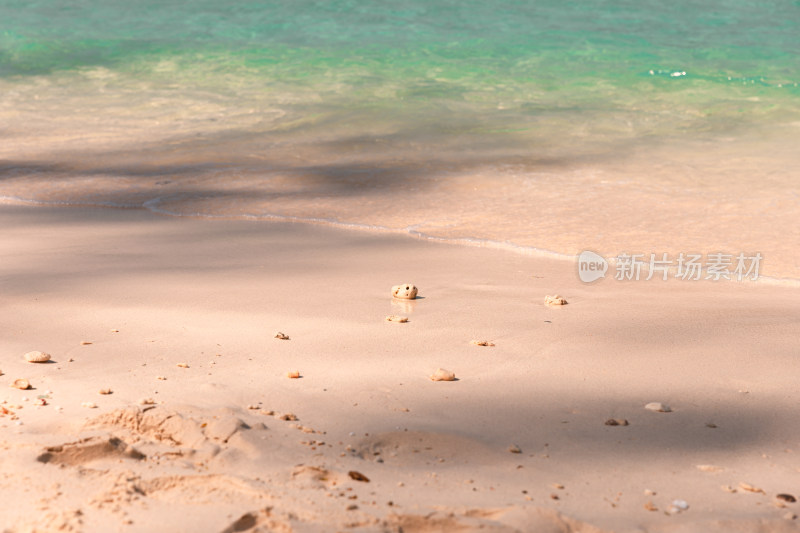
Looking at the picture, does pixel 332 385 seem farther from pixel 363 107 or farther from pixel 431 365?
pixel 363 107

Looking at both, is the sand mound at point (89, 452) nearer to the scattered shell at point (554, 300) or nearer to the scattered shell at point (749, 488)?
the scattered shell at point (749, 488)

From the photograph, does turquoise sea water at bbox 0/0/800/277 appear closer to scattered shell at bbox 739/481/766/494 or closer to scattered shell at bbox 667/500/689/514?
scattered shell at bbox 739/481/766/494

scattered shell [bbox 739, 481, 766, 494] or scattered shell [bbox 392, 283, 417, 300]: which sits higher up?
scattered shell [bbox 392, 283, 417, 300]

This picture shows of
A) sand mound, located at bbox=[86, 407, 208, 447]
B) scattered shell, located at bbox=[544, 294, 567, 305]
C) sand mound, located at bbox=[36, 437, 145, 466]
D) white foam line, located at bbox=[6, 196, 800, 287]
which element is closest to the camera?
sand mound, located at bbox=[36, 437, 145, 466]

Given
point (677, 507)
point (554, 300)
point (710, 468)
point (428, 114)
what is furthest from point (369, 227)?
point (428, 114)

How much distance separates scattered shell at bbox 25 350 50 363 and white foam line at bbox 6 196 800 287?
2.02 metres

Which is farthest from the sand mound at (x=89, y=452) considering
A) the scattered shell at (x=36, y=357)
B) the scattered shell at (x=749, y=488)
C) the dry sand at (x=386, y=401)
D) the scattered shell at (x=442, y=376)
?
the scattered shell at (x=749, y=488)

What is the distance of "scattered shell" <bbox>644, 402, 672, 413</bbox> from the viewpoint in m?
1.66

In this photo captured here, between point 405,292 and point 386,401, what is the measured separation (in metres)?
0.89

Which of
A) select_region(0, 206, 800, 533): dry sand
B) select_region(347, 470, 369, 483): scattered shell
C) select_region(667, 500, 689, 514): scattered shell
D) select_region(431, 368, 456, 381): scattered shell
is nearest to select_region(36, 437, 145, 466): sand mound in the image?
select_region(0, 206, 800, 533): dry sand

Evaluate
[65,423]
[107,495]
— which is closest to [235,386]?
[65,423]

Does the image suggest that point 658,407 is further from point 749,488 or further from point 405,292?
point 405,292

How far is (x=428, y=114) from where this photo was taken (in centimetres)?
764

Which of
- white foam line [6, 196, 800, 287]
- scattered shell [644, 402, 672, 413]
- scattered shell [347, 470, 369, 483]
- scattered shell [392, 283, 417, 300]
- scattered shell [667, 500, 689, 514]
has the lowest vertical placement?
scattered shell [347, 470, 369, 483]
